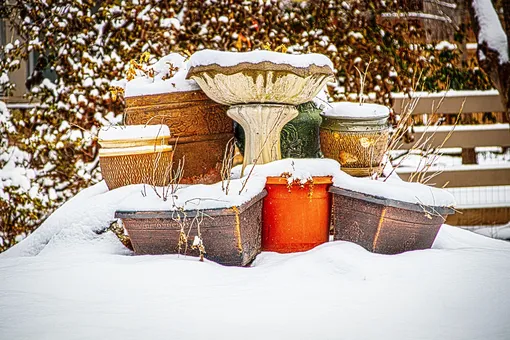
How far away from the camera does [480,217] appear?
6391mm

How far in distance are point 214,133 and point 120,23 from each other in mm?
2068

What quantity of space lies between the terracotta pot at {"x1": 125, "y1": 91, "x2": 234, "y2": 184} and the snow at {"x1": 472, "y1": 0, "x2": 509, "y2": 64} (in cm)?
309

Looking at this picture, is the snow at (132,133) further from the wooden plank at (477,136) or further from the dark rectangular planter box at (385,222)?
the wooden plank at (477,136)

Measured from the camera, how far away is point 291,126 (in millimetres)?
4133

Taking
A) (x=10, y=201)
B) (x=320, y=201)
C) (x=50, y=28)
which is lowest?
(x=10, y=201)

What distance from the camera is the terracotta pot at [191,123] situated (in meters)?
4.04

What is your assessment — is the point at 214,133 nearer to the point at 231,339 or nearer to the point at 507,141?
the point at 231,339

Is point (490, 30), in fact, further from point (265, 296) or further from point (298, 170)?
point (265, 296)

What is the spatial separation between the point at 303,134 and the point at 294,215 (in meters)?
0.96

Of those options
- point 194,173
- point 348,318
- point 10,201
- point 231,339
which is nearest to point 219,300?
point 231,339

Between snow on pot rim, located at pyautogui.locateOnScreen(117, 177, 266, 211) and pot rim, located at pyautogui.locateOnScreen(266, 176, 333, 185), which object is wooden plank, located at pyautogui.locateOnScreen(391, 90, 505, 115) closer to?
pot rim, located at pyautogui.locateOnScreen(266, 176, 333, 185)

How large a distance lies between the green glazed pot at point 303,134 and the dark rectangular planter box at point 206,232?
3.53 feet

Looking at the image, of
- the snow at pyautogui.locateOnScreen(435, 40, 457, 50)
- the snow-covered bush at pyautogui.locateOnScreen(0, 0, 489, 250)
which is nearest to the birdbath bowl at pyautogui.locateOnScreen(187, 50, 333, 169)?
the snow-covered bush at pyautogui.locateOnScreen(0, 0, 489, 250)

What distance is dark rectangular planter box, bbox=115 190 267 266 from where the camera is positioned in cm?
296
